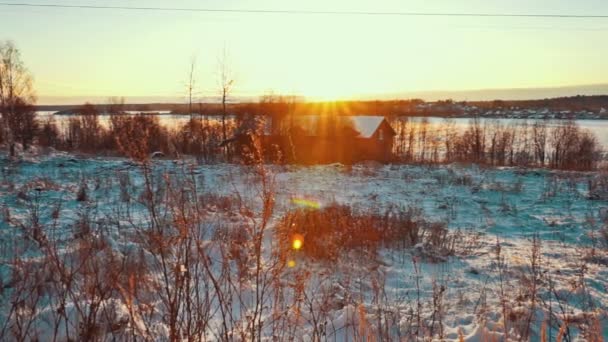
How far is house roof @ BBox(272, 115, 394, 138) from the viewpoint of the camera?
3162 centimetres

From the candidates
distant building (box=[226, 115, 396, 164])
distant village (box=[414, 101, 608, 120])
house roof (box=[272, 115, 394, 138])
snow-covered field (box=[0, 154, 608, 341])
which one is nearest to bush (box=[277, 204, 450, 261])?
snow-covered field (box=[0, 154, 608, 341])

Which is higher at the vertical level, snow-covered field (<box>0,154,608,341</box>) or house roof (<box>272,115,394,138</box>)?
house roof (<box>272,115,394,138</box>)

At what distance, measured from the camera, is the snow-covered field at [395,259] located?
10.7ft

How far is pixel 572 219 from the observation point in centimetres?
932

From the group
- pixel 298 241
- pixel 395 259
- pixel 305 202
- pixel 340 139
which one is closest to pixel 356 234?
pixel 395 259

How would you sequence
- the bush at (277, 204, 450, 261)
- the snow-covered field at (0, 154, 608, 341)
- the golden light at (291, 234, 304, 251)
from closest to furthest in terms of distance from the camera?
the snow-covered field at (0, 154, 608, 341)
the golden light at (291, 234, 304, 251)
the bush at (277, 204, 450, 261)

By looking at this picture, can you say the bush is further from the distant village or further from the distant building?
the distant village

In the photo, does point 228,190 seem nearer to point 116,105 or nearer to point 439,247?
point 439,247

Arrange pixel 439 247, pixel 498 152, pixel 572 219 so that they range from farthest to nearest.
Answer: pixel 498 152, pixel 572 219, pixel 439 247

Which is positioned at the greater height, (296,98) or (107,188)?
(296,98)

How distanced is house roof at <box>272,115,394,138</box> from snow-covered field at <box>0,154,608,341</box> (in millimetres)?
15753

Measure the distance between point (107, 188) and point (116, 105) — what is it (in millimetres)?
36336

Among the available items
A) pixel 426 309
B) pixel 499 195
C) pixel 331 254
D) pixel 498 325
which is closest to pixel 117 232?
pixel 331 254

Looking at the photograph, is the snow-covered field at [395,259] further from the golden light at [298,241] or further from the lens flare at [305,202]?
the golden light at [298,241]
